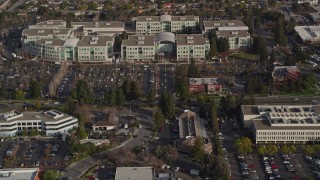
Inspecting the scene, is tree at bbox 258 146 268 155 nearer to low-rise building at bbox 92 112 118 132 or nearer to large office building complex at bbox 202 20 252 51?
low-rise building at bbox 92 112 118 132

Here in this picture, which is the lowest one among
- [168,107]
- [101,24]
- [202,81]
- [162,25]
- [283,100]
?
[283,100]

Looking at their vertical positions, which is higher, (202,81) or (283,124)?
(283,124)

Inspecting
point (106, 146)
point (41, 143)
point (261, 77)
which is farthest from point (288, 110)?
point (41, 143)

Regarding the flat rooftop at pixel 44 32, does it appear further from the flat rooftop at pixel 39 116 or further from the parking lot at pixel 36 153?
the parking lot at pixel 36 153

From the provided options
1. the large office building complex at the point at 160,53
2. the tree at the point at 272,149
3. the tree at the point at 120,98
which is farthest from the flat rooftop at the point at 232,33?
the tree at the point at 272,149

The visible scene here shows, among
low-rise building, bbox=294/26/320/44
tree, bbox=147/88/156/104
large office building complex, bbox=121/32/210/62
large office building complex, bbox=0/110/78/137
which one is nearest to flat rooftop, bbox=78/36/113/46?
large office building complex, bbox=121/32/210/62

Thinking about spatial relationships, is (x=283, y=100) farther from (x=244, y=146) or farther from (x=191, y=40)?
(x=191, y=40)

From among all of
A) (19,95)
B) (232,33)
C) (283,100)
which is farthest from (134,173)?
(232,33)
